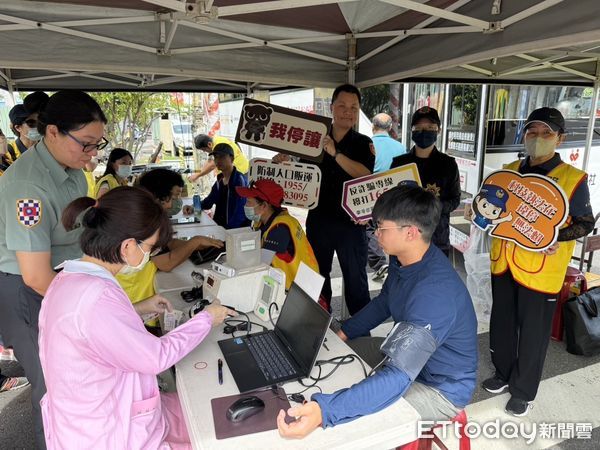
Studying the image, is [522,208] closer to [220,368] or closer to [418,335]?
[418,335]

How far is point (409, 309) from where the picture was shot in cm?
140

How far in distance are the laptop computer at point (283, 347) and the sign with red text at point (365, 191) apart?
48.1 inches

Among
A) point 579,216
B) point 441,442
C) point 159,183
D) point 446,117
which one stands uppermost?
point 446,117

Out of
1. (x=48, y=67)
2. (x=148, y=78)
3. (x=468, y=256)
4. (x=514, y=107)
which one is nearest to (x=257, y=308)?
(x=48, y=67)

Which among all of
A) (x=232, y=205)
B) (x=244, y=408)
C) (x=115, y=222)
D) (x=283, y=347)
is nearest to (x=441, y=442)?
(x=283, y=347)

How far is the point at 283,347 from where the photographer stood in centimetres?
161

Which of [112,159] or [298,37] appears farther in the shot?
[112,159]

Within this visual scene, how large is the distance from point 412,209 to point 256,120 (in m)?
1.97

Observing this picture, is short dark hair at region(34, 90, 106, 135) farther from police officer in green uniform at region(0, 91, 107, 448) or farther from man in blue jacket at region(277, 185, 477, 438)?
man in blue jacket at region(277, 185, 477, 438)

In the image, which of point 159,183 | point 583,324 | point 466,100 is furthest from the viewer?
point 466,100

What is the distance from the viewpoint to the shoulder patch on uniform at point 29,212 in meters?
1.47

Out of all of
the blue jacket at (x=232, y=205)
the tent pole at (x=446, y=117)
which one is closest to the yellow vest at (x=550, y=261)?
the blue jacket at (x=232, y=205)

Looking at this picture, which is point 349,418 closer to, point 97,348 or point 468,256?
point 97,348

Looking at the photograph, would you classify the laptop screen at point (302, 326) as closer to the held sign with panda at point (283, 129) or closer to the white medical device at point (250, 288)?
the white medical device at point (250, 288)
